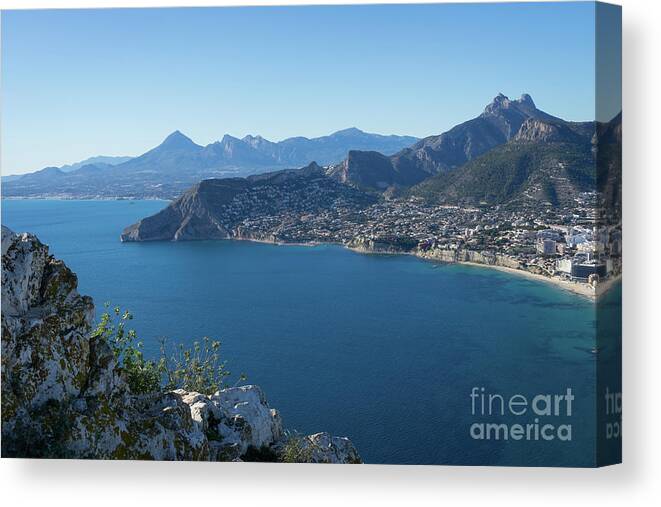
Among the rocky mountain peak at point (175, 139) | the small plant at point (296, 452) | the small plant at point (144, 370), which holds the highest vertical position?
the rocky mountain peak at point (175, 139)

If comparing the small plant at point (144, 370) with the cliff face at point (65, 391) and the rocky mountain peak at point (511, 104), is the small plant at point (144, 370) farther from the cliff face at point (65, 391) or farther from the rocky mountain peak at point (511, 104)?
the rocky mountain peak at point (511, 104)

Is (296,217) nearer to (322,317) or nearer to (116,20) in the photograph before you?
(322,317)

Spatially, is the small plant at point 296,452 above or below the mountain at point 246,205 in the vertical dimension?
below

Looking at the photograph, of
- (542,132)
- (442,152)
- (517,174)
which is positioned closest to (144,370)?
(542,132)

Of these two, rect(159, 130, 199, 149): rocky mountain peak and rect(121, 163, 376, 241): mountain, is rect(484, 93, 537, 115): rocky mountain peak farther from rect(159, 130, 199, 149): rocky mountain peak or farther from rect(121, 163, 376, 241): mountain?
rect(121, 163, 376, 241): mountain

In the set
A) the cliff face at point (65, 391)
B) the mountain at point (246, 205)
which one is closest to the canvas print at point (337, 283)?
the cliff face at point (65, 391)

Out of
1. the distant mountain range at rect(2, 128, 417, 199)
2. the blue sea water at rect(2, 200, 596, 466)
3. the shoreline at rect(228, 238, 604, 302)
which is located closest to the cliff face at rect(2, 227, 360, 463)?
the blue sea water at rect(2, 200, 596, 466)

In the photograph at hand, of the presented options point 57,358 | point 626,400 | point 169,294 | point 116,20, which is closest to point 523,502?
point 626,400
